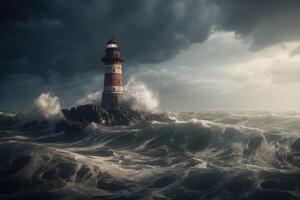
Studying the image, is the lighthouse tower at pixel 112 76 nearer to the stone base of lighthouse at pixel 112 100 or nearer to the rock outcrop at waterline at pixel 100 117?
the stone base of lighthouse at pixel 112 100

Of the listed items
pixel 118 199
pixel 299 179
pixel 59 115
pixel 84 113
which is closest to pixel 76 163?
pixel 118 199

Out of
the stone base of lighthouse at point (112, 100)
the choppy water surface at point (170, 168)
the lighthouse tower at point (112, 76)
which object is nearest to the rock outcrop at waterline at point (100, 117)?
the stone base of lighthouse at point (112, 100)

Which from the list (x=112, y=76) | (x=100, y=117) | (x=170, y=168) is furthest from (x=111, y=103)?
(x=170, y=168)

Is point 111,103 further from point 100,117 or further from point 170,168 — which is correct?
point 170,168

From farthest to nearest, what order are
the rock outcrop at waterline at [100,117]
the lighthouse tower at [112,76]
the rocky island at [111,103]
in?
the lighthouse tower at [112,76] < the rocky island at [111,103] < the rock outcrop at waterline at [100,117]

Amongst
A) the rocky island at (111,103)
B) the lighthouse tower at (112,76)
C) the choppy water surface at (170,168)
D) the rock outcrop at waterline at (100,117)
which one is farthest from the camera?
the lighthouse tower at (112,76)

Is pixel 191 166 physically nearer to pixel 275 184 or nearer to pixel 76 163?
pixel 275 184

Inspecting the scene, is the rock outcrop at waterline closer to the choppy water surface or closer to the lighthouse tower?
the lighthouse tower
